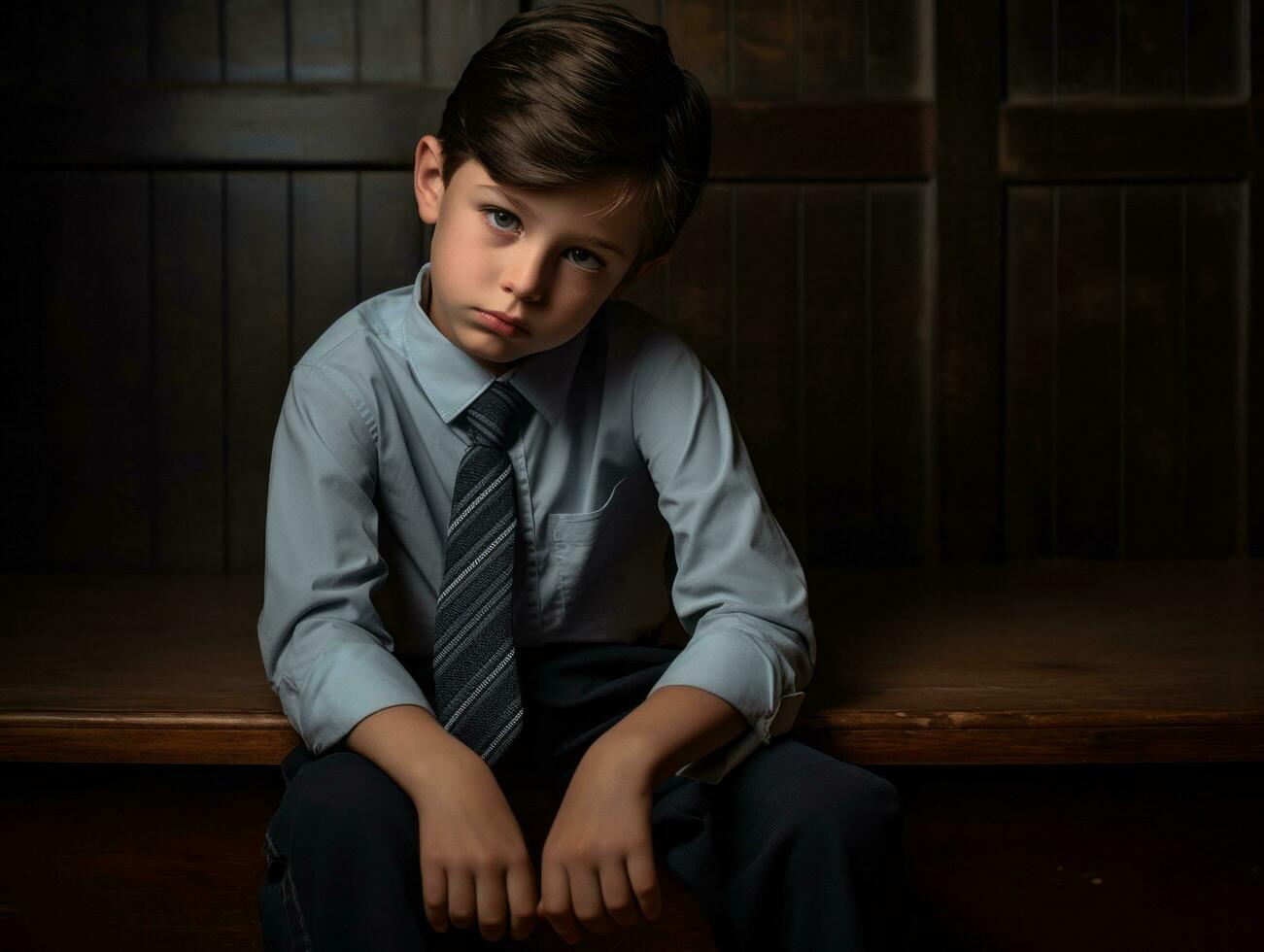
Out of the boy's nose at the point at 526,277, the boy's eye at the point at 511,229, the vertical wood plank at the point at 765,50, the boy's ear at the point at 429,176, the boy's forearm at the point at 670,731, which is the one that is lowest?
the boy's forearm at the point at 670,731

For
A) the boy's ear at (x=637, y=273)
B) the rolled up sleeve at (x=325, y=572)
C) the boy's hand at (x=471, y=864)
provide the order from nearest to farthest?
the boy's hand at (x=471, y=864) < the rolled up sleeve at (x=325, y=572) < the boy's ear at (x=637, y=273)

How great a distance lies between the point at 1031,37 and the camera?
204 cm

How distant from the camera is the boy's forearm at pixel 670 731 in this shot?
94 centimetres

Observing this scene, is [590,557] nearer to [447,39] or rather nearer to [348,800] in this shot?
[348,800]

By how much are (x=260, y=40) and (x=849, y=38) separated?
948 mm

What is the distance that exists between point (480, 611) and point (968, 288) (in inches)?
50.1

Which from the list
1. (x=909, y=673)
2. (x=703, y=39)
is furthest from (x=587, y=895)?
(x=703, y=39)

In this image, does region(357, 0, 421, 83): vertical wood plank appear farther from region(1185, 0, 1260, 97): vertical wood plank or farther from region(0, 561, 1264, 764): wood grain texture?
region(1185, 0, 1260, 97): vertical wood plank

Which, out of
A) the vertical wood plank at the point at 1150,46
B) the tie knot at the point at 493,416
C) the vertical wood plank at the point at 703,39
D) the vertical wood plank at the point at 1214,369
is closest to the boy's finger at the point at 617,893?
the tie knot at the point at 493,416

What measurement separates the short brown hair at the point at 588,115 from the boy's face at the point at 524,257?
0.6 inches

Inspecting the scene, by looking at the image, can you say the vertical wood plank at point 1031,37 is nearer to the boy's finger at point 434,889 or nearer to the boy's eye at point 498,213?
the boy's eye at point 498,213

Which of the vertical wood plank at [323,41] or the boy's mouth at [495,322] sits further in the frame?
the vertical wood plank at [323,41]

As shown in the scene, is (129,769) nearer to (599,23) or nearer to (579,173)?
(579,173)

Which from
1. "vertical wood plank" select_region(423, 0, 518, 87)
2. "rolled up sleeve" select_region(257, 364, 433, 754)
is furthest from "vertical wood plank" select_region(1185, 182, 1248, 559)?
"rolled up sleeve" select_region(257, 364, 433, 754)
